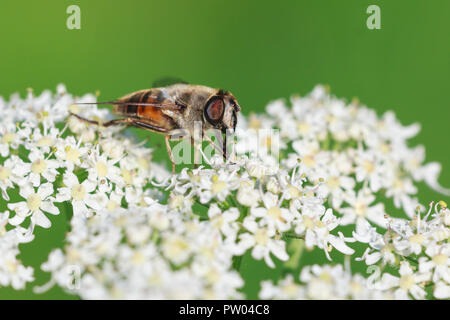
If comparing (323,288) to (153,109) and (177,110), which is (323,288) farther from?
(153,109)

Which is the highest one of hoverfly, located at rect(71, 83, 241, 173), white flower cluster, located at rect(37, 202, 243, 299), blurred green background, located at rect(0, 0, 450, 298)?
blurred green background, located at rect(0, 0, 450, 298)

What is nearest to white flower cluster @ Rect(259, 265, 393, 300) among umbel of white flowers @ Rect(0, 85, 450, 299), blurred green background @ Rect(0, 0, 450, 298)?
umbel of white flowers @ Rect(0, 85, 450, 299)

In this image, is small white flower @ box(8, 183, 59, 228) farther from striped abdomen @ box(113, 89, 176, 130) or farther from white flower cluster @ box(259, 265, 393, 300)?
white flower cluster @ box(259, 265, 393, 300)

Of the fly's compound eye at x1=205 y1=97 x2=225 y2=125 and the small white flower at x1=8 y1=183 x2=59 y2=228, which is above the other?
the fly's compound eye at x1=205 y1=97 x2=225 y2=125

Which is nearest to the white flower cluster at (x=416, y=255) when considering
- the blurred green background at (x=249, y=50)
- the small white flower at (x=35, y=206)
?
the small white flower at (x=35, y=206)

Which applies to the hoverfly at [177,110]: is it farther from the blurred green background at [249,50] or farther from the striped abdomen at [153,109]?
the blurred green background at [249,50]

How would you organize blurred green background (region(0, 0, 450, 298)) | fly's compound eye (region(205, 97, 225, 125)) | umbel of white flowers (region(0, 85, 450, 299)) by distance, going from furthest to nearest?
1. blurred green background (region(0, 0, 450, 298))
2. fly's compound eye (region(205, 97, 225, 125))
3. umbel of white flowers (region(0, 85, 450, 299))

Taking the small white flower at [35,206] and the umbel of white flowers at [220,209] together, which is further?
the small white flower at [35,206]

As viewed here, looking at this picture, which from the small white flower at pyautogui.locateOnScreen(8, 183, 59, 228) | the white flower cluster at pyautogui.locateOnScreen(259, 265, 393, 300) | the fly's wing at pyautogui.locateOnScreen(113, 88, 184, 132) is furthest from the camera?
the fly's wing at pyautogui.locateOnScreen(113, 88, 184, 132)
